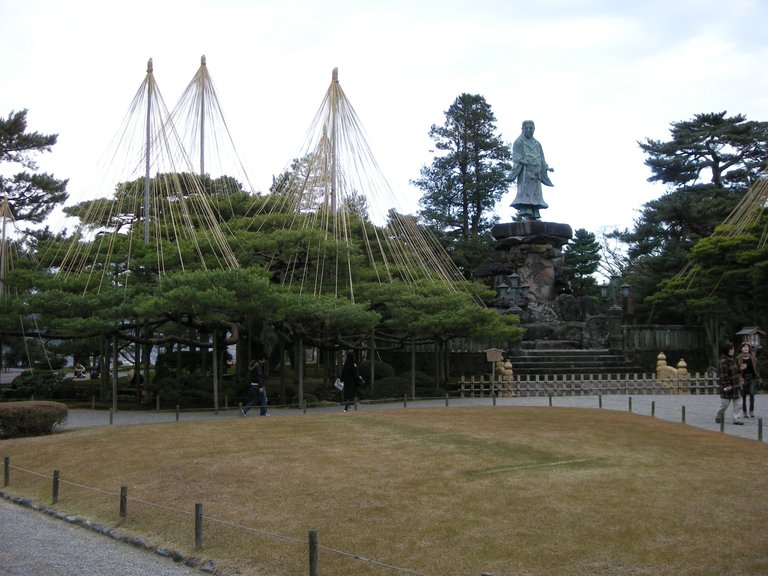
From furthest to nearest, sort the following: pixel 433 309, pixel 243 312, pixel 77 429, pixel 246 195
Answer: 1. pixel 246 195
2. pixel 433 309
3. pixel 243 312
4. pixel 77 429

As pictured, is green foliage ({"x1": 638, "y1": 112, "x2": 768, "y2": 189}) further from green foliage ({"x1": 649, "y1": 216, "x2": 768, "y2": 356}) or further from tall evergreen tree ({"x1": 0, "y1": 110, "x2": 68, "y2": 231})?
tall evergreen tree ({"x1": 0, "y1": 110, "x2": 68, "y2": 231})

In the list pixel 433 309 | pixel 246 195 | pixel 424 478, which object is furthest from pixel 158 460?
pixel 246 195

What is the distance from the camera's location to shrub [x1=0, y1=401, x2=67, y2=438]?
52.8 ft

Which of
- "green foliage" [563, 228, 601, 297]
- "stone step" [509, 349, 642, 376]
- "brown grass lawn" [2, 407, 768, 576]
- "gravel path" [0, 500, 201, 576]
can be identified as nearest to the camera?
"brown grass lawn" [2, 407, 768, 576]

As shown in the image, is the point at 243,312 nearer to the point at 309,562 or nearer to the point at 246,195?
the point at 246,195

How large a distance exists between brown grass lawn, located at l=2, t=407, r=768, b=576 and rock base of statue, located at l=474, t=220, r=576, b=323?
70.1 feet

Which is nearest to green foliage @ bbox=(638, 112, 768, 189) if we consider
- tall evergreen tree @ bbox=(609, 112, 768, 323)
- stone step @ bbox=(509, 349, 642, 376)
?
tall evergreen tree @ bbox=(609, 112, 768, 323)

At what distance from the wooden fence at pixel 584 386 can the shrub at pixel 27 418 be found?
13.4 metres

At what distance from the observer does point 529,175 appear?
39375 mm

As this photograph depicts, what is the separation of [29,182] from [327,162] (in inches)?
581

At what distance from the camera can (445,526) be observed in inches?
338

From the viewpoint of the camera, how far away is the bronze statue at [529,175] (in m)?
39.2

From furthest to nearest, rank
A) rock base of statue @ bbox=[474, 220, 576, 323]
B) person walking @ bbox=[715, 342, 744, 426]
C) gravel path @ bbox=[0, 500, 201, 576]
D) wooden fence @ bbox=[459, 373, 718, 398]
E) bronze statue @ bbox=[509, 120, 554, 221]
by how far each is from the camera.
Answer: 1. bronze statue @ bbox=[509, 120, 554, 221]
2. rock base of statue @ bbox=[474, 220, 576, 323]
3. wooden fence @ bbox=[459, 373, 718, 398]
4. person walking @ bbox=[715, 342, 744, 426]
5. gravel path @ bbox=[0, 500, 201, 576]

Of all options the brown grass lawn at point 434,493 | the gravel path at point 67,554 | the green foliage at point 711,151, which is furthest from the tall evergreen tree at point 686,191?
the gravel path at point 67,554
